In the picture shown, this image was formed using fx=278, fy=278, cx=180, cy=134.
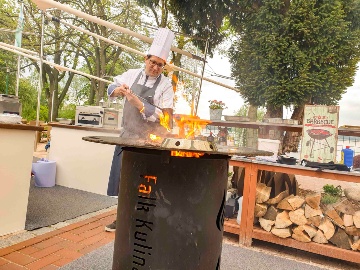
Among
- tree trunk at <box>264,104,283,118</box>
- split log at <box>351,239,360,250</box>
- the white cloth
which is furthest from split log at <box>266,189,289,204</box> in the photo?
tree trunk at <box>264,104,283,118</box>

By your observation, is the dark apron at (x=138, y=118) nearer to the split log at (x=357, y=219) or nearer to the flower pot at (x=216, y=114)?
the flower pot at (x=216, y=114)

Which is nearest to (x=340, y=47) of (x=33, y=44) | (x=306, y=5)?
(x=306, y=5)

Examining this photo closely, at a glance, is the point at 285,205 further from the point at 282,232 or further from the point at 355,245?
the point at 355,245

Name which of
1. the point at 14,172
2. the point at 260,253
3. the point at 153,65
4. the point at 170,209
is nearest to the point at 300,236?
the point at 260,253

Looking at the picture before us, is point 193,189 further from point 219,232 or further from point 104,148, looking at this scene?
point 104,148

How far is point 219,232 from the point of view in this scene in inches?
62.9

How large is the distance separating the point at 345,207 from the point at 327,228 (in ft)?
1.05

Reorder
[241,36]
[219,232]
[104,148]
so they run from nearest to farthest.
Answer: [219,232]
[104,148]
[241,36]

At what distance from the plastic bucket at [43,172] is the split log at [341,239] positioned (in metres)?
4.16

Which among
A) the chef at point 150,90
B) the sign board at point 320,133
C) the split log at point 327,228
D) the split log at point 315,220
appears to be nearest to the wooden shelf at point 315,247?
the split log at point 327,228

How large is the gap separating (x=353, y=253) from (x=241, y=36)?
6.71 m

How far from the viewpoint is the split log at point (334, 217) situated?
2859 mm

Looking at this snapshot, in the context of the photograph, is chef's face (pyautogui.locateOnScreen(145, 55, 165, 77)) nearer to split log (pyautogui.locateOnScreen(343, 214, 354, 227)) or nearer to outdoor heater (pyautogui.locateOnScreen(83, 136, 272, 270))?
outdoor heater (pyautogui.locateOnScreen(83, 136, 272, 270))

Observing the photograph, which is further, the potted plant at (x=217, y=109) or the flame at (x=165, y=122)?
the potted plant at (x=217, y=109)
